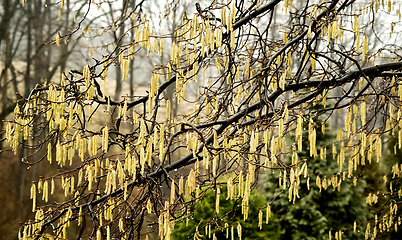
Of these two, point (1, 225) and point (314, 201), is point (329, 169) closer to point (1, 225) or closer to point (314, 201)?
point (314, 201)

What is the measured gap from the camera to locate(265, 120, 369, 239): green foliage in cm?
477

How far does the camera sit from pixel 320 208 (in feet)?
16.2

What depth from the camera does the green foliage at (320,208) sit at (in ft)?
15.7

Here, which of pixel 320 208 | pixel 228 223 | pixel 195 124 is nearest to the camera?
pixel 195 124

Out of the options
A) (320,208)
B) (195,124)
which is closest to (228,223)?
(195,124)

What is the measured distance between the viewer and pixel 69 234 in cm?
695

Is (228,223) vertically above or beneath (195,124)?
beneath

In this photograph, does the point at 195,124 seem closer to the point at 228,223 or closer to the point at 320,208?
the point at 228,223

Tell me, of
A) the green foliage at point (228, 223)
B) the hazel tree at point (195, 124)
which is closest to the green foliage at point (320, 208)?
the green foliage at point (228, 223)

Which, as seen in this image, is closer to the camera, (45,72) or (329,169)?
(329,169)

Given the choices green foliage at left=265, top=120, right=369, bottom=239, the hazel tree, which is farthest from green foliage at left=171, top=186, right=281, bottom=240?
the hazel tree

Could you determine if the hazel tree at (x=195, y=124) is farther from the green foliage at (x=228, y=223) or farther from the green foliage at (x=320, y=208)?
the green foliage at (x=320, y=208)

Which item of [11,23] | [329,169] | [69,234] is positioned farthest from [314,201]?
[11,23]

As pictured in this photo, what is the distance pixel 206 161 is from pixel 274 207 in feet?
13.1
